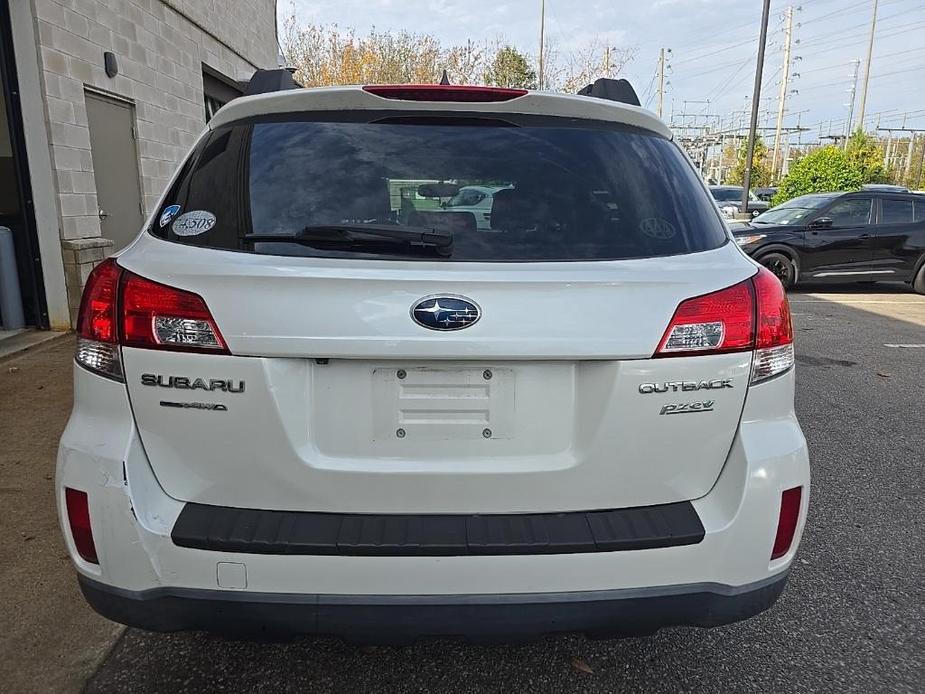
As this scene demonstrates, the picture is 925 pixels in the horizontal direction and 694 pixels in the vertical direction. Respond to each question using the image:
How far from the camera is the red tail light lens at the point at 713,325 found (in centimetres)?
173

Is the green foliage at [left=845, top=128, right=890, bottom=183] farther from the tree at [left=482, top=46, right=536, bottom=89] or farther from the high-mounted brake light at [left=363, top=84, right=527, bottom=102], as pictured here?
the high-mounted brake light at [left=363, top=84, right=527, bottom=102]

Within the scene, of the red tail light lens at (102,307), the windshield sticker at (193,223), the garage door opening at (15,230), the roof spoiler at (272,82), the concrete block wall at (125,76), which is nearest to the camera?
the red tail light lens at (102,307)

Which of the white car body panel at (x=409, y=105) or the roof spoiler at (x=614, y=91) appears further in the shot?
the roof spoiler at (x=614, y=91)

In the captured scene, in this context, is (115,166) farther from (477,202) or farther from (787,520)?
(787,520)

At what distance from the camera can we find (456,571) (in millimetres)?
1683

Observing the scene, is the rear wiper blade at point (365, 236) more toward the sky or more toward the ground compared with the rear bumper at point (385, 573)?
more toward the sky

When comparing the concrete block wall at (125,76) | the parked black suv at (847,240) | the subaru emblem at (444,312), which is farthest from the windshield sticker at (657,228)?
the parked black suv at (847,240)

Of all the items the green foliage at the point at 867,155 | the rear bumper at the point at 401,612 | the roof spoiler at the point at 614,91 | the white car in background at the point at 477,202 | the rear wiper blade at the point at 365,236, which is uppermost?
the green foliage at the point at 867,155

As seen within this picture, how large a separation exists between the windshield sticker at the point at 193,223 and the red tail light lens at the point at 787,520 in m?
1.71

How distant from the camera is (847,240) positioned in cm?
1116

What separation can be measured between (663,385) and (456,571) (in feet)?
2.26

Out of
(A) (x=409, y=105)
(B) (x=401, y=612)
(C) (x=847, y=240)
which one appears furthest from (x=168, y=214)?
(C) (x=847, y=240)

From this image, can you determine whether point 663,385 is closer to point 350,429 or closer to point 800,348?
point 350,429

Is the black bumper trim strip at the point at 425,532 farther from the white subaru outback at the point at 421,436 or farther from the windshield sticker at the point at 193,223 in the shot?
the windshield sticker at the point at 193,223
